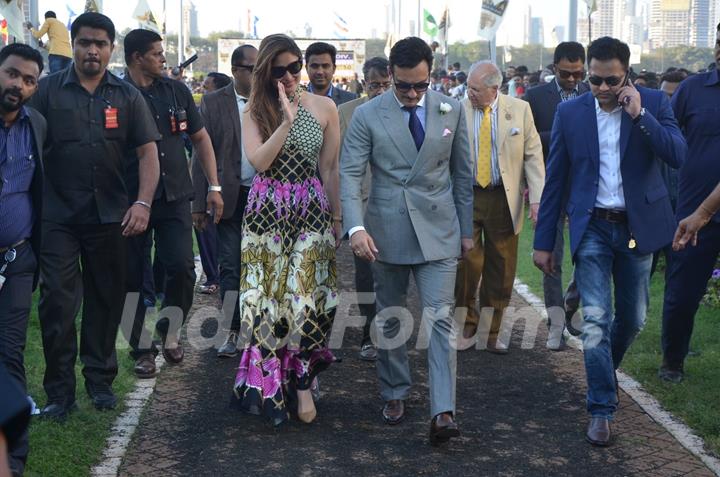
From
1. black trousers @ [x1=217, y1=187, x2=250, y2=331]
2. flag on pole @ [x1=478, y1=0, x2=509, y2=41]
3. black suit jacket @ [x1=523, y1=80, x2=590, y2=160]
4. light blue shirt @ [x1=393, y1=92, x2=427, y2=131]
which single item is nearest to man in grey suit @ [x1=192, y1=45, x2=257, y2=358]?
black trousers @ [x1=217, y1=187, x2=250, y2=331]

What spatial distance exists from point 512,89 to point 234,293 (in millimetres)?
18130

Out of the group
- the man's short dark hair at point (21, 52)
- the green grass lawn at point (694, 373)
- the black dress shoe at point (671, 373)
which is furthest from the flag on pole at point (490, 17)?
the man's short dark hair at point (21, 52)

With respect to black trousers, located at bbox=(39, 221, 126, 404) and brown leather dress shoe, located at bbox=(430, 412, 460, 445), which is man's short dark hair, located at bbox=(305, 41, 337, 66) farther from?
brown leather dress shoe, located at bbox=(430, 412, 460, 445)

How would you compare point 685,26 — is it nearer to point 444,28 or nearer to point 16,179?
point 444,28

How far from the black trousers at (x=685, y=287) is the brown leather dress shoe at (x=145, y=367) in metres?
3.49

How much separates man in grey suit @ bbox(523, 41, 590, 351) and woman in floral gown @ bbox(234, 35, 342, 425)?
8.52 ft

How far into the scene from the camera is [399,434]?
650 cm

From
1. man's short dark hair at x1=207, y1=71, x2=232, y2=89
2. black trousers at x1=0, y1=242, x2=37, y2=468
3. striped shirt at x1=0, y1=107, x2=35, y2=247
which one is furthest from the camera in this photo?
man's short dark hair at x1=207, y1=71, x2=232, y2=89

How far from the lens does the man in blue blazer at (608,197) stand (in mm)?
6262

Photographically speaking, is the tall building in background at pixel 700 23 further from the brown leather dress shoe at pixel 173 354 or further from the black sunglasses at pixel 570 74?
the brown leather dress shoe at pixel 173 354

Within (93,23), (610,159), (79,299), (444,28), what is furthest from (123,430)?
(444,28)

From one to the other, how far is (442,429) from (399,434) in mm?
419

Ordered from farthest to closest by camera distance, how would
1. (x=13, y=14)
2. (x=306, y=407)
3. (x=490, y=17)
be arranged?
(x=490, y=17) → (x=13, y=14) → (x=306, y=407)

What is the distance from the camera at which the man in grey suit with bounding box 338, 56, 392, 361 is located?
339 inches
